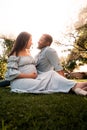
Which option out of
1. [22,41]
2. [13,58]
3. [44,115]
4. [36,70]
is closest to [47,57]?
[36,70]

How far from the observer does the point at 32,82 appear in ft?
24.1

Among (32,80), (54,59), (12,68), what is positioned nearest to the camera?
(32,80)

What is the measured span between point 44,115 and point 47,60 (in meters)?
3.58

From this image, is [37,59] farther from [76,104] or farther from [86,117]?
[86,117]

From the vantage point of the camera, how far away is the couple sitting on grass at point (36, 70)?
7.27 metres

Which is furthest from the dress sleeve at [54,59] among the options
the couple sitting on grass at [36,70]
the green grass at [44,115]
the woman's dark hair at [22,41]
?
the green grass at [44,115]

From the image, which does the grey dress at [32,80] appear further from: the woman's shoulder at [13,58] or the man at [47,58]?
the man at [47,58]

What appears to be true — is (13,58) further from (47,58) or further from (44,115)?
(44,115)

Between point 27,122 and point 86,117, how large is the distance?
0.82 metres

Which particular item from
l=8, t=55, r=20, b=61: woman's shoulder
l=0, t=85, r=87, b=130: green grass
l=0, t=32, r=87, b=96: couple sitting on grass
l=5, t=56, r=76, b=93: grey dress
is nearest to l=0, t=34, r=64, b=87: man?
l=0, t=32, r=87, b=96: couple sitting on grass

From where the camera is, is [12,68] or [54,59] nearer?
[12,68]

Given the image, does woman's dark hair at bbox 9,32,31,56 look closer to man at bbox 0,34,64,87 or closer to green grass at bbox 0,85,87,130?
man at bbox 0,34,64,87

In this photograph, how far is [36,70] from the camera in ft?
26.0

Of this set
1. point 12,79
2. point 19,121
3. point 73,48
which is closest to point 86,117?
point 19,121
